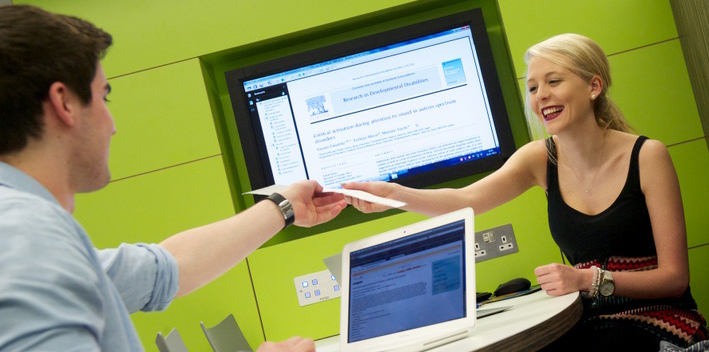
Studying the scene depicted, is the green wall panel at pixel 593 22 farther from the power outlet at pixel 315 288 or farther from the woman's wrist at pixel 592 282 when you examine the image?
the woman's wrist at pixel 592 282

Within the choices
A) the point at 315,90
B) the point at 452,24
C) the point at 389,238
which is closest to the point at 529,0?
the point at 452,24

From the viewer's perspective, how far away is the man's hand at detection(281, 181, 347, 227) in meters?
2.01

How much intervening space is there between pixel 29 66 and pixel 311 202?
3.82ft

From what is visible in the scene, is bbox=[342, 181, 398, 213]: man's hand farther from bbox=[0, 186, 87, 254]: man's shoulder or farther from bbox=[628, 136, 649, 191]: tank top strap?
bbox=[0, 186, 87, 254]: man's shoulder

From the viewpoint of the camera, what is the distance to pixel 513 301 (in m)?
2.28

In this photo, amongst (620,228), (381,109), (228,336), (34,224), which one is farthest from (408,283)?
(381,109)

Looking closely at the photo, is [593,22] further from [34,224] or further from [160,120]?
[34,224]

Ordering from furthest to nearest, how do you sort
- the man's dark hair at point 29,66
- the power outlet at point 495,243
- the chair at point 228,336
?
the power outlet at point 495,243, the chair at point 228,336, the man's dark hair at point 29,66

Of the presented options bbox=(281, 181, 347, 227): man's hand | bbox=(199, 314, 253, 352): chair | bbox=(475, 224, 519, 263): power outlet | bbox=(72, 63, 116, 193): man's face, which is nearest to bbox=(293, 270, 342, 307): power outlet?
bbox=(199, 314, 253, 352): chair

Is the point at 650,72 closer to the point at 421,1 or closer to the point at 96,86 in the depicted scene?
the point at 421,1

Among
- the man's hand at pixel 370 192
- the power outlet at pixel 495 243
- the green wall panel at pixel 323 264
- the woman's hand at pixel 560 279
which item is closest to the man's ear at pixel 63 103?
the man's hand at pixel 370 192

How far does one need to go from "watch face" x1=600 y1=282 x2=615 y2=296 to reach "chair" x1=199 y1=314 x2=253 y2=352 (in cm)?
145

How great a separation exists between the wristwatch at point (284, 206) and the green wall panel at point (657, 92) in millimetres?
2000

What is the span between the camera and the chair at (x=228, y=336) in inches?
116
